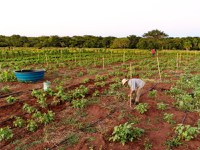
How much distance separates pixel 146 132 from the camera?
5500 mm

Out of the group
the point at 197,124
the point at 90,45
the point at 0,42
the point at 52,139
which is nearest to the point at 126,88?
the point at 197,124

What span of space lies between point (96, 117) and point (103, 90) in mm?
2779

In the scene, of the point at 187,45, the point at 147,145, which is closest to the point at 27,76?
the point at 147,145

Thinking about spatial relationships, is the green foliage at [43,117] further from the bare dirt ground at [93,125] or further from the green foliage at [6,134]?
the green foliage at [6,134]

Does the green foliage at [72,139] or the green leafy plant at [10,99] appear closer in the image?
the green foliage at [72,139]

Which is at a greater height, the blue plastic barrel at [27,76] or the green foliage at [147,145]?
the blue plastic barrel at [27,76]

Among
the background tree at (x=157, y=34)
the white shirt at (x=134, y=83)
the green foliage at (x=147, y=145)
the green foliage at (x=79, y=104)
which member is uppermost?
the background tree at (x=157, y=34)

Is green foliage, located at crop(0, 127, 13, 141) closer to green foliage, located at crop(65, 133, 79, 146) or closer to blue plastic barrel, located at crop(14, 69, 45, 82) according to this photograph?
green foliage, located at crop(65, 133, 79, 146)

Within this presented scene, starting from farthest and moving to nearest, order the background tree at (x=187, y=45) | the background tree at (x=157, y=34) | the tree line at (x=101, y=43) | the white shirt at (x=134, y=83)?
the background tree at (x=157, y=34) < the tree line at (x=101, y=43) < the background tree at (x=187, y=45) < the white shirt at (x=134, y=83)

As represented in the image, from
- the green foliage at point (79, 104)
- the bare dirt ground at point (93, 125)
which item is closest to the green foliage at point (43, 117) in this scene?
the bare dirt ground at point (93, 125)

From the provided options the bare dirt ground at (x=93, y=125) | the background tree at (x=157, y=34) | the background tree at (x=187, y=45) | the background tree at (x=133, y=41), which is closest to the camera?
the bare dirt ground at (x=93, y=125)

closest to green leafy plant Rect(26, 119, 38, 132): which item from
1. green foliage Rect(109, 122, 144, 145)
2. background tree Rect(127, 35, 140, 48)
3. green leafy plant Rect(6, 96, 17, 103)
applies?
green foliage Rect(109, 122, 144, 145)

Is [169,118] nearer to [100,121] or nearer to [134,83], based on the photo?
[134,83]

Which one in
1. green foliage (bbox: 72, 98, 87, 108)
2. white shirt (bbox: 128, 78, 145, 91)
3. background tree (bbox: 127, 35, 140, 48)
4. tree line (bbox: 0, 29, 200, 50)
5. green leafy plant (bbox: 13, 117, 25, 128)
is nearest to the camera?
green leafy plant (bbox: 13, 117, 25, 128)
